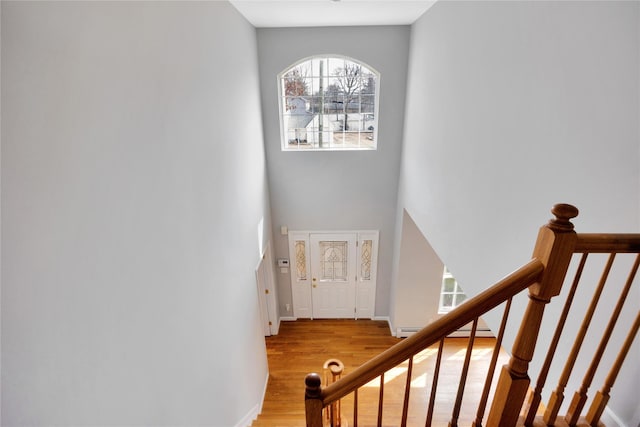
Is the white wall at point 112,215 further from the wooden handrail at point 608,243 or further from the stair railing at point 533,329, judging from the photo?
the wooden handrail at point 608,243

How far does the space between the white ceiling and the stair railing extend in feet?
10.6

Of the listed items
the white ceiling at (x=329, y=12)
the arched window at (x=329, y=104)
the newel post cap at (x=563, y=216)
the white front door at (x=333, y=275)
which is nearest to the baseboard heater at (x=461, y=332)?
the white front door at (x=333, y=275)

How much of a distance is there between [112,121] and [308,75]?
3.73 metres

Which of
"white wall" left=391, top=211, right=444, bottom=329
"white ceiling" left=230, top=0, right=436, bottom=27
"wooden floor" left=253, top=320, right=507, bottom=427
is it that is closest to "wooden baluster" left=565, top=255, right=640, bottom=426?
"wooden floor" left=253, top=320, right=507, bottom=427

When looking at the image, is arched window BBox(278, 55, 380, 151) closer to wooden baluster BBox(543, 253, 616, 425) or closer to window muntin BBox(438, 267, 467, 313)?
window muntin BBox(438, 267, 467, 313)

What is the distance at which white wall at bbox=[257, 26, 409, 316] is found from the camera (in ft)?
14.5

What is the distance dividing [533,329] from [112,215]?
67.3 inches

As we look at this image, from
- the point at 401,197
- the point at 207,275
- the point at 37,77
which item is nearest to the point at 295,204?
the point at 401,197

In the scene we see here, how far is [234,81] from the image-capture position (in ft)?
11.1

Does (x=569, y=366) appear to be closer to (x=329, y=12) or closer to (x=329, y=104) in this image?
(x=329, y=12)

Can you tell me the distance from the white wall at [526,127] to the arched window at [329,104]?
147 centimetres

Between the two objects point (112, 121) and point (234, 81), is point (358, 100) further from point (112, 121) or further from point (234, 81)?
point (112, 121)

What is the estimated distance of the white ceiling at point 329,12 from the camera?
3.37 m

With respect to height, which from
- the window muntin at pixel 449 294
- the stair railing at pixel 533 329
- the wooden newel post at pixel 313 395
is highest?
the stair railing at pixel 533 329
